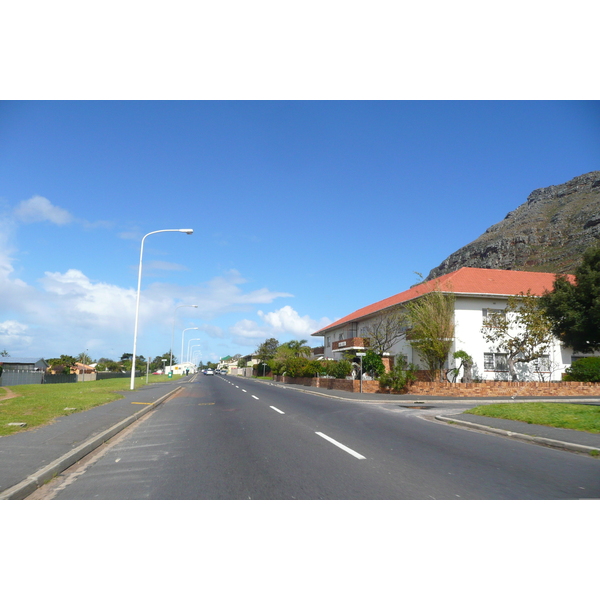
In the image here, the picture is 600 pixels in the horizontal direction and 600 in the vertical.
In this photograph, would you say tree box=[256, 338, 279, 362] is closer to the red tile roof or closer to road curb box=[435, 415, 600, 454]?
the red tile roof

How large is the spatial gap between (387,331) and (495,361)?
8.40m

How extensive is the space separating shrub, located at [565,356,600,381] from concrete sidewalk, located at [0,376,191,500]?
2991cm

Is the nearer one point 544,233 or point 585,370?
point 585,370

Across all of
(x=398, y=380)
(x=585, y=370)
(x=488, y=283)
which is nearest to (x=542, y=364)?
(x=585, y=370)

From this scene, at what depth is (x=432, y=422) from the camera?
1313 centimetres

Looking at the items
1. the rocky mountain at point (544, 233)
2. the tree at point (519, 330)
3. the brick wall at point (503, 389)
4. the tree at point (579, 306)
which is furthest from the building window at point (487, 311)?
the rocky mountain at point (544, 233)

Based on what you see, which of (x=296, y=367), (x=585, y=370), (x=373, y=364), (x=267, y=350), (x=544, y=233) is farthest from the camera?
(x=544, y=233)

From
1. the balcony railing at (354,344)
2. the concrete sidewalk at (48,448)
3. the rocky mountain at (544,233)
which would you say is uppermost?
the rocky mountain at (544,233)

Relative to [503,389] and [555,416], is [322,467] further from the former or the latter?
[503,389]

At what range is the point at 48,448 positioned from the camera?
293 inches

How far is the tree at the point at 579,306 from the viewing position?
102 ft

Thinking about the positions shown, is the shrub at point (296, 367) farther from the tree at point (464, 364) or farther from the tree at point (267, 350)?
the tree at point (267, 350)

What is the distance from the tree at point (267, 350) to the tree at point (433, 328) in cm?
6665
